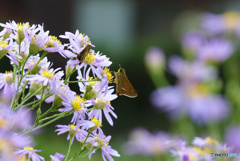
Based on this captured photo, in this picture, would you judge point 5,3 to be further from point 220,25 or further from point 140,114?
point 220,25

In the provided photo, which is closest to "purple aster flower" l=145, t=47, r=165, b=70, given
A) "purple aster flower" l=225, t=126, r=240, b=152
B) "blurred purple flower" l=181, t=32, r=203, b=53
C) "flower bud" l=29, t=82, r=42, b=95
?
"blurred purple flower" l=181, t=32, r=203, b=53

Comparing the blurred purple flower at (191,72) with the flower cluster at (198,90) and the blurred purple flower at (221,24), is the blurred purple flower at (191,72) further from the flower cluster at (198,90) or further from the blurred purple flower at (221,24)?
the blurred purple flower at (221,24)

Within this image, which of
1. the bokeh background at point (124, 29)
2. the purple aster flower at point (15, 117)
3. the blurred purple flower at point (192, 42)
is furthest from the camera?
the bokeh background at point (124, 29)

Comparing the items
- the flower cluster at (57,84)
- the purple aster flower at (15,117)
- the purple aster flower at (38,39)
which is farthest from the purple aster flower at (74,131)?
the purple aster flower at (38,39)

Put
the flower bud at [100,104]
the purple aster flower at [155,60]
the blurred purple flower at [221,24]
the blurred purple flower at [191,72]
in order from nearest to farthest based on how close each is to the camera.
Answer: the flower bud at [100,104], the blurred purple flower at [191,72], the blurred purple flower at [221,24], the purple aster flower at [155,60]

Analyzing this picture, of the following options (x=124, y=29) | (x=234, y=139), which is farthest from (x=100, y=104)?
(x=124, y=29)

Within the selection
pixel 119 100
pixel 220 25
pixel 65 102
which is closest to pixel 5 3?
pixel 119 100

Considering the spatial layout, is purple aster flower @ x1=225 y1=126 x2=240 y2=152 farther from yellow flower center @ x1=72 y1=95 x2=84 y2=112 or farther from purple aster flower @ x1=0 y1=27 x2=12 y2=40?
purple aster flower @ x1=0 y1=27 x2=12 y2=40
